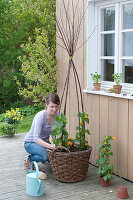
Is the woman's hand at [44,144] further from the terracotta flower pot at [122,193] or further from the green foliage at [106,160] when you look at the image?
the terracotta flower pot at [122,193]

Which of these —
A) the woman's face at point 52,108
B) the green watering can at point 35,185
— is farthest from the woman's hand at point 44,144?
the green watering can at point 35,185

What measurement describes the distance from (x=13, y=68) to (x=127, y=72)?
723 cm

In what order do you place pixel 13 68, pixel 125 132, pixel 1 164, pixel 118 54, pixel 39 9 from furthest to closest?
pixel 13 68 → pixel 39 9 → pixel 1 164 → pixel 118 54 → pixel 125 132

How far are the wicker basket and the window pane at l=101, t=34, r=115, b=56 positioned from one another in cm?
144

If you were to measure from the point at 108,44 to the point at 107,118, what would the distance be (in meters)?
1.04

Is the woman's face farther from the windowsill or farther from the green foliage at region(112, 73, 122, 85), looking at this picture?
the green foliage at region(112, 73, 122, 85)

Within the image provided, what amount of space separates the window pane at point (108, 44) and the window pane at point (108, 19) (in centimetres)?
11

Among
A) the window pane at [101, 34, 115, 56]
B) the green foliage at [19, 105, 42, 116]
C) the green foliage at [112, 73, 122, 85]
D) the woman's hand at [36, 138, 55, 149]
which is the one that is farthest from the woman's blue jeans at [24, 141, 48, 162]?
the green foliage at [19, 105, 42, 116]

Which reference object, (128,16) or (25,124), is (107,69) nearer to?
(128,16)

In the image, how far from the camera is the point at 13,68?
1121 cm

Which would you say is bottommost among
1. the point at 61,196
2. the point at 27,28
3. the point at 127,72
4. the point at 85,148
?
the point at 61,196

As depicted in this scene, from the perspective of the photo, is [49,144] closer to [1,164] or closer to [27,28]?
[1,164]

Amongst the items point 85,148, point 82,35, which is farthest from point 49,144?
point 82,35

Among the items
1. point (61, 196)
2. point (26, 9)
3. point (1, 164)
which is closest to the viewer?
point (61, 196)
